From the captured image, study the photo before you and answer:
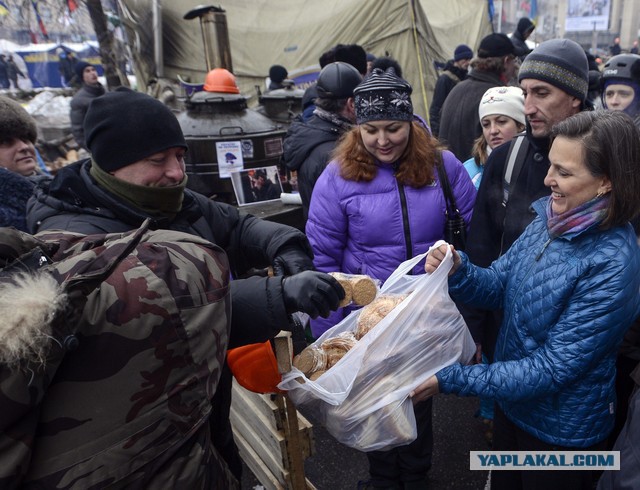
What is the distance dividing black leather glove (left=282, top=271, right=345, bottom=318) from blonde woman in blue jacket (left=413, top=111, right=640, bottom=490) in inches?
22.6

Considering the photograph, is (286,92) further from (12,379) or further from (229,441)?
(12,379)

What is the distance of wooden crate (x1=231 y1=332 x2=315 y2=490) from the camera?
1994 mm

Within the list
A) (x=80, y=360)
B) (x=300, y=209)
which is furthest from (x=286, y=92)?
(x=80, y=360)

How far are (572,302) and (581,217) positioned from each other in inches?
11.1

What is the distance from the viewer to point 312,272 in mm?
1360

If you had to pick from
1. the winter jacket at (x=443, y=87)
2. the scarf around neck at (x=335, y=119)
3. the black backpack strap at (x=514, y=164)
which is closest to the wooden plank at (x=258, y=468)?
the black backpack strap at (x=514, y=164)

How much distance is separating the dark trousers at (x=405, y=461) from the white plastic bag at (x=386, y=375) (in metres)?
0.71

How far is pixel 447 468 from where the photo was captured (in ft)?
8.92

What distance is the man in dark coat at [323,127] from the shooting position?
3.02 m

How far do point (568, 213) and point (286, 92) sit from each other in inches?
232

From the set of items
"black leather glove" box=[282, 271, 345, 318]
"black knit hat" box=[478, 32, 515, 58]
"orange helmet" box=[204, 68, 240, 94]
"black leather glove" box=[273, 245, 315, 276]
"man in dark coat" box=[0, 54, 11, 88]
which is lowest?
"black leather glove" box=[273, 245, 315, 276]

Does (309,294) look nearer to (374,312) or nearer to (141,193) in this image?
(374,312)

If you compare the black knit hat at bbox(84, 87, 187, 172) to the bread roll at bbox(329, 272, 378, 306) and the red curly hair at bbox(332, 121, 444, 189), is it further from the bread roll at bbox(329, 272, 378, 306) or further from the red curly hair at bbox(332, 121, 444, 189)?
the red curly hair at bbox(332, 121, 444, 189)

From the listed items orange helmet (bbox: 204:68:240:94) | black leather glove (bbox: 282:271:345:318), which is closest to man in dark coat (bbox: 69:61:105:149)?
orange helmet (bbox: 204:68:240:94)
